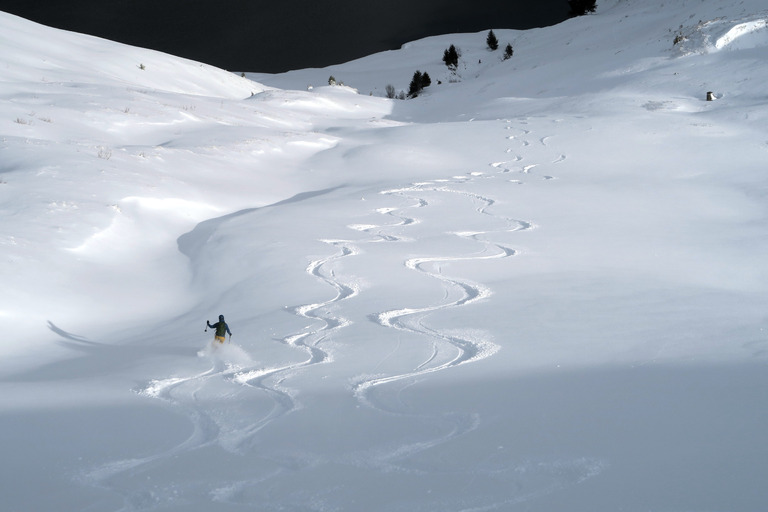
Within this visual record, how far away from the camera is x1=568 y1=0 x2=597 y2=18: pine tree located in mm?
55656

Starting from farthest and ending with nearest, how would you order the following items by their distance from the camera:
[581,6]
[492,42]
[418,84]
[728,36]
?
[492,42], [581,6], [418,84], [728,36]

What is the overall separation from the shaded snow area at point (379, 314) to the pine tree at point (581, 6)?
44202 millimetres

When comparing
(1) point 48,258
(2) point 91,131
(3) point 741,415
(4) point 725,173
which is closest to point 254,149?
(2) point 91,131

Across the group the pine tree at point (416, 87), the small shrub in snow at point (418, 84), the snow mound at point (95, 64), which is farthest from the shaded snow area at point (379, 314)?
the small shrub in snow at point (418, 84)

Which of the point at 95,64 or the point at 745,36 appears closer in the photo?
the point at 745,36

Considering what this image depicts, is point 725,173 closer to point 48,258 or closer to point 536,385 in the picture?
point 536,385

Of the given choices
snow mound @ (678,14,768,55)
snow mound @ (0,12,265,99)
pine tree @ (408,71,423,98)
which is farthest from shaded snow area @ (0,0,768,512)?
pine tree @ (408,71,423,98)

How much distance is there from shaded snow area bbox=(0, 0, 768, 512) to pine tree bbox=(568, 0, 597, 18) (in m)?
44.2

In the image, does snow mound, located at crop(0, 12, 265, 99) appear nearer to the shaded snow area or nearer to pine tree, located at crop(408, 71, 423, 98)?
the shaded snow area

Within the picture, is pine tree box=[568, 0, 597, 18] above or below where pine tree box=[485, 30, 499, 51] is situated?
above

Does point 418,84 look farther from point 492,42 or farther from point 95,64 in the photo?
point 95,64

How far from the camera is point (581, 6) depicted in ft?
186

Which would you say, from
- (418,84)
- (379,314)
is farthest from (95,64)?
(418,84)

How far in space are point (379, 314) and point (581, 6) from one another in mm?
58067
